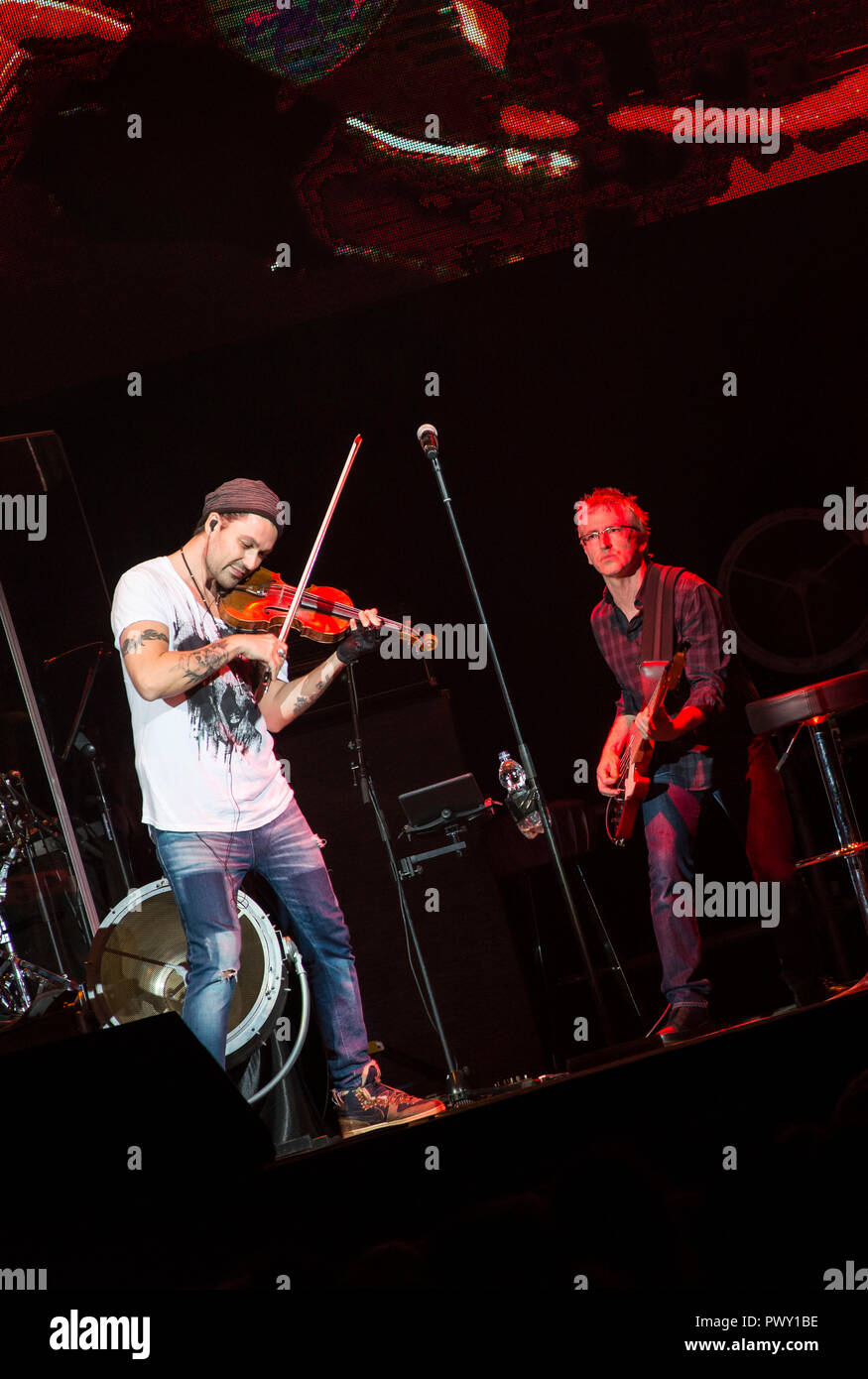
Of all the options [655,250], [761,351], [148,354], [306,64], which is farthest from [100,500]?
[761,351]

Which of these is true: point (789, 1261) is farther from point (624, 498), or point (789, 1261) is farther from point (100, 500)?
point (100, 500)

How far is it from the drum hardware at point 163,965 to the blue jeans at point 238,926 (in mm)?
422

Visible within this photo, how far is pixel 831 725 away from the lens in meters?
3.30

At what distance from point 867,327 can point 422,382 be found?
1.75 metres

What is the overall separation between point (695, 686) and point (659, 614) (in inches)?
11.0

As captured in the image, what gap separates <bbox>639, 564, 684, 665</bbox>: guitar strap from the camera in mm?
3686

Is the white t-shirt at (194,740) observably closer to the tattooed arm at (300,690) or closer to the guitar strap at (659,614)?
the tattooed arm at (300,690)

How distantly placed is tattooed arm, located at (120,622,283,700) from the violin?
21 cm

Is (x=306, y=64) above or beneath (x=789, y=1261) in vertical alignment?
above

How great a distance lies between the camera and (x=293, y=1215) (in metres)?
2.09

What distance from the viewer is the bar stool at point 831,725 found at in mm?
3174

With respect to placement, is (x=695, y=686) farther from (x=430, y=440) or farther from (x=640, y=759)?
(x=430, y=440)

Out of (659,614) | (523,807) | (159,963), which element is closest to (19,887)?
(159,963)

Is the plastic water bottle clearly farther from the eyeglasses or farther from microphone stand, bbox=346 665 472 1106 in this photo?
the eyeglasses
